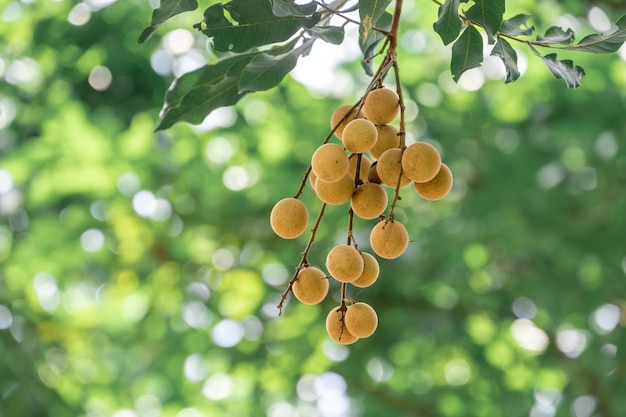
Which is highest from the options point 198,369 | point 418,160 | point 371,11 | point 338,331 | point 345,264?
point 371,11

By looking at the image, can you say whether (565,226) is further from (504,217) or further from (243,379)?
(243,379)

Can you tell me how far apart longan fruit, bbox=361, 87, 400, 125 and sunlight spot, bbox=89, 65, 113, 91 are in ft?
7.72

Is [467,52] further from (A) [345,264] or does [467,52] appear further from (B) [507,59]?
(A) [345,264]

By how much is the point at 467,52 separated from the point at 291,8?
0.21m

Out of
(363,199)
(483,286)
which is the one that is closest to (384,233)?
(363,199)

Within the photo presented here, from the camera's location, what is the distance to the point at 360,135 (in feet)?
2.64

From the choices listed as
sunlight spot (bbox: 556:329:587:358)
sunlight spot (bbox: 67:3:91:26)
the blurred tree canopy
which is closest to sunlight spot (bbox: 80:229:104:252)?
the blurred tree canopy

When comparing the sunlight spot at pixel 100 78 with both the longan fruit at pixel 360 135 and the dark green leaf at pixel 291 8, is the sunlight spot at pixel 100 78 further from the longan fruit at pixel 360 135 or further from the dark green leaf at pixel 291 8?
the longan fruit at pixel 360 135

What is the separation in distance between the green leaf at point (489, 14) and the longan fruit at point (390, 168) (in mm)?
158

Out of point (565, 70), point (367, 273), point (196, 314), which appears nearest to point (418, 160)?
point (367, 273)

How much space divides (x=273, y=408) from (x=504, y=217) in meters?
1.60

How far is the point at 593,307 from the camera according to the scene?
9.48ft

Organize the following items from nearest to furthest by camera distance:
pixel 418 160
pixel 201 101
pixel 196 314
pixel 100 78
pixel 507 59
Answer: pixel 418 160
pixel 507 59
pixel 201 101
pixel 100 78
pixel 196 314

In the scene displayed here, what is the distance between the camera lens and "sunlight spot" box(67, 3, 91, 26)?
2816 millimetres
